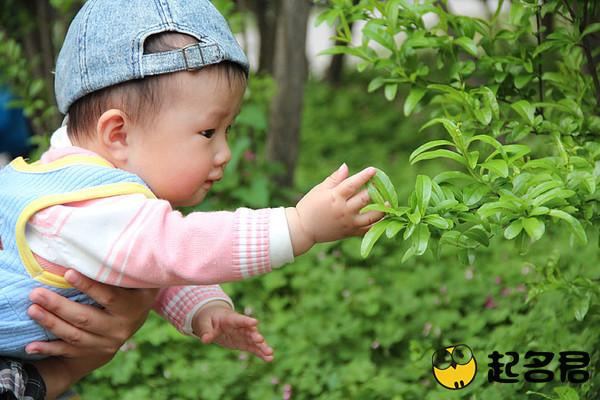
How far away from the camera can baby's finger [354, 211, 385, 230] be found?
1.74m

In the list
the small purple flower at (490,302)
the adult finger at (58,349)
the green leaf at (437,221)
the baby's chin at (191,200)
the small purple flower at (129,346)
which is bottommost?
the small purple flower at (490,302)

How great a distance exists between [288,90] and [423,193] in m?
2.84

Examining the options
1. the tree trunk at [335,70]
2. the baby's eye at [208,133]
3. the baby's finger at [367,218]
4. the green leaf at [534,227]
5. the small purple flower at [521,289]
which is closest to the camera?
the green leaf at [534,227]

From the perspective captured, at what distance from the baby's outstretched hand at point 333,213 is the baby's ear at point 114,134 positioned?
45 centimetres

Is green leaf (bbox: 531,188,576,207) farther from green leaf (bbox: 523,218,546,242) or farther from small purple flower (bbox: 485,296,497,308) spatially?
small purple flower (bbox: 485,296,497,308)

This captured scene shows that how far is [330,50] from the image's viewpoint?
230 centimetres

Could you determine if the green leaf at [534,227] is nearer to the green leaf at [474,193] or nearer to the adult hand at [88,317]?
the green leaf at [474,193]

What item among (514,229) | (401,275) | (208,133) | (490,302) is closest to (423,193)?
(514,229)

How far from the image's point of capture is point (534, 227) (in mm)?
1557

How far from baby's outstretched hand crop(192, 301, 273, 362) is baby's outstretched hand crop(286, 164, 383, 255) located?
A: 461mm

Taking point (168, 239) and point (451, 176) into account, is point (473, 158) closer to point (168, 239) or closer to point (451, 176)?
point (451, 176)

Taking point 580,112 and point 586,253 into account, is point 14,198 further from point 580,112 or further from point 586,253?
point 586,253

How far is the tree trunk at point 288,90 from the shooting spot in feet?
A: 14.3

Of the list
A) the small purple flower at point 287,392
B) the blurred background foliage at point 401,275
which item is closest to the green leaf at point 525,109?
the blurred background foliage at point 401,275
